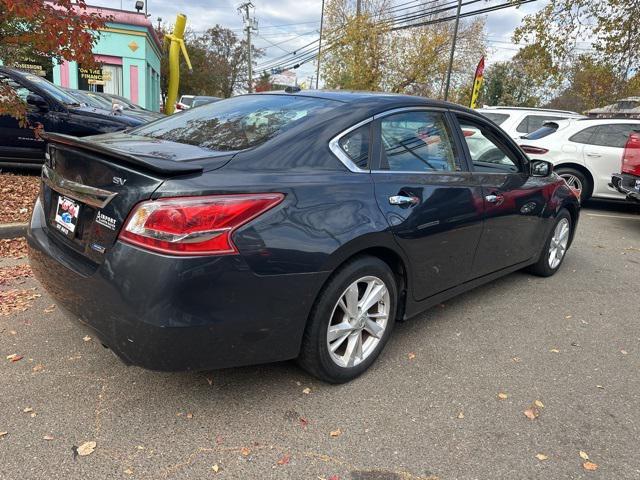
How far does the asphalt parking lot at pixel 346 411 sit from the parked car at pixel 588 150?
582cm

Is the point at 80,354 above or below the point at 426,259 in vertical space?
below

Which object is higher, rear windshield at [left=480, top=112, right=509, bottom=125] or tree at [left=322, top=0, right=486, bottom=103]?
tree at [left=322, top=0, right=486, bottom=103]

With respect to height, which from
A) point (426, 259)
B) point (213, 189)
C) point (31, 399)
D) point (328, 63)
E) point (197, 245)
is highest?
point (328, 63)

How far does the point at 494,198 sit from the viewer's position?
3.71 meters

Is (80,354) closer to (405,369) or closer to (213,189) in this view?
(213,189)

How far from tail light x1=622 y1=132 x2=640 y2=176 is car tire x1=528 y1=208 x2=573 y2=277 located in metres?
3.00

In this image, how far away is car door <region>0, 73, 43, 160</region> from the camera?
286 inches

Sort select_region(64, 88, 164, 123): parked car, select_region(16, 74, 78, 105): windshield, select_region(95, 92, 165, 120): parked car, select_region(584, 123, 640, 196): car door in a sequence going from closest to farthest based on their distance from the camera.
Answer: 1. select_region(16, 74, 78, 105): windshield
2. select_region(64, 88, 164, 123): parked car
3. select_region(584, 123, 640, 196): car door
4. select_region(95, 92, 165, 120): parked car

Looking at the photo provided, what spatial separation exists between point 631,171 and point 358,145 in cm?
632

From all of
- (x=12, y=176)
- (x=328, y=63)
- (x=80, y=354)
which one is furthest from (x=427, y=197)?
(x=328, y=63)

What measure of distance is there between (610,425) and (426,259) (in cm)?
132

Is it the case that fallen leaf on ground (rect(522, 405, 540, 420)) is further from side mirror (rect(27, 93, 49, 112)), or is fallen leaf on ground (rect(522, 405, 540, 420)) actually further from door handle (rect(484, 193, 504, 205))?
side mirror (rect(27, 93, 49, 112))

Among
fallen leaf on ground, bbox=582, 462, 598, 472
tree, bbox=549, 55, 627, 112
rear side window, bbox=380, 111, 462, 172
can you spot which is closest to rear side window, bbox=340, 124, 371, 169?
rear side window, bbox=380, 111, 462, 172

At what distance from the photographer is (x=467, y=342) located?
350cm
